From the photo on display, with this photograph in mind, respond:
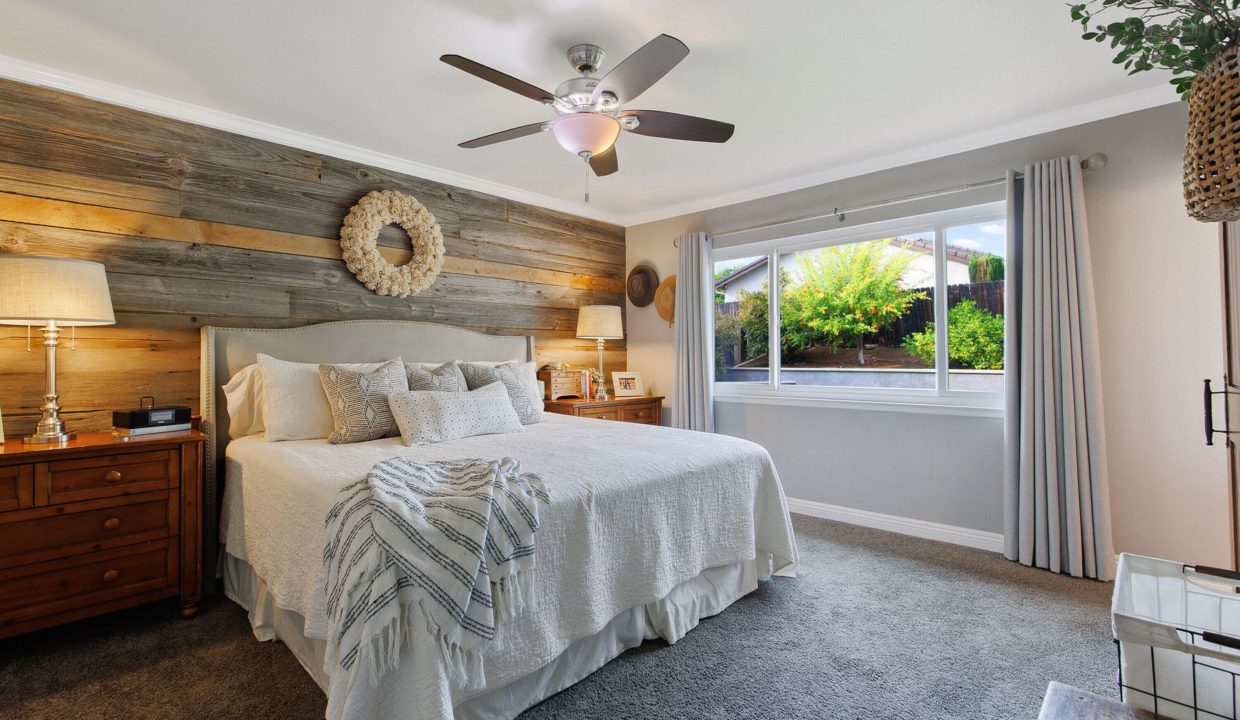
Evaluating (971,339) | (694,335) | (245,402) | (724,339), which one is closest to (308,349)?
(245,402)

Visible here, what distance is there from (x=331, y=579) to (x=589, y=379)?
3.20 metres

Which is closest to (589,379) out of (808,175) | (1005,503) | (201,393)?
(808,175)

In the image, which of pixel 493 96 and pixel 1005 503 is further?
pixel 1005 503

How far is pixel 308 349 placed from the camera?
3.20 m

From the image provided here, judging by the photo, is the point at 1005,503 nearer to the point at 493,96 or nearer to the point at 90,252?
the point at 493,96

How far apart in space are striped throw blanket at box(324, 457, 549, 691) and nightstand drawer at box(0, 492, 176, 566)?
1.28 metres

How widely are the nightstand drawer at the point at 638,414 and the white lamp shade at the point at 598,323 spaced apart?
0.59 metres

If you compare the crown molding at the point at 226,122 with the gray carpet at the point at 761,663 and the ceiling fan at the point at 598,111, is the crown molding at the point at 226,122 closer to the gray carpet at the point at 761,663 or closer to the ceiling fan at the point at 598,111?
the ceiling fan at the point at 598,111

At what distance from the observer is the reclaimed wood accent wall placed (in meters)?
2.52

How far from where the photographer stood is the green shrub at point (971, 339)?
11.2 feet

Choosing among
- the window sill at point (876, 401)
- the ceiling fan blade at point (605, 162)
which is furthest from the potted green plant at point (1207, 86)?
the window sill at point (876, 401)

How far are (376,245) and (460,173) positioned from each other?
2.57 feet

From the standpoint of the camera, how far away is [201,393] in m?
2.87

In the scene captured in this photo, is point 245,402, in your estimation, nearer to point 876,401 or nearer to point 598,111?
point 598,111
